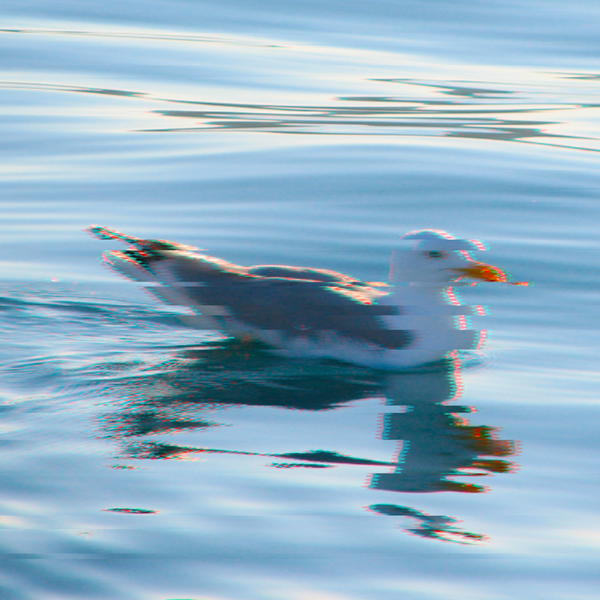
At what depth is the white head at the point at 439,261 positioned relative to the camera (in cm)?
439

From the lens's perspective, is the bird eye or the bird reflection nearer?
the bird reflection

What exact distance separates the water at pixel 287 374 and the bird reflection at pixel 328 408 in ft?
0.05

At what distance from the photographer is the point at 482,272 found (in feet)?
14.3

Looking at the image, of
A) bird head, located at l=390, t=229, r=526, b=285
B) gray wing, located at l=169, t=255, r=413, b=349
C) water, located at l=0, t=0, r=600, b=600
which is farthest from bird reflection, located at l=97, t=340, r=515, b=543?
bird head, located at l=390, t=229, r=526, b=285

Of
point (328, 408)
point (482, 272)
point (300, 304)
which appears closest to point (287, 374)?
point (300, 304)

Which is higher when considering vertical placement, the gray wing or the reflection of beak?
the reflection of beak

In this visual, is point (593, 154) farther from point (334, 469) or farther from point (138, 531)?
point (138, 531)

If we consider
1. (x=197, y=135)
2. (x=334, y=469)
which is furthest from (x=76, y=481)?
(x=197, y=135)

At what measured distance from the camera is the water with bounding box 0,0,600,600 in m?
2.64

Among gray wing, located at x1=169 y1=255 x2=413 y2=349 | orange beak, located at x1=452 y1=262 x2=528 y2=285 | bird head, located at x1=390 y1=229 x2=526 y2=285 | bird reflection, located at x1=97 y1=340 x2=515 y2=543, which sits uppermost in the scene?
bird head, located at x1=390 y1=229 x2=526 y2=285

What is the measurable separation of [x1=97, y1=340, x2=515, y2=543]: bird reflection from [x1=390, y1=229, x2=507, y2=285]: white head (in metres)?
→ 0.43

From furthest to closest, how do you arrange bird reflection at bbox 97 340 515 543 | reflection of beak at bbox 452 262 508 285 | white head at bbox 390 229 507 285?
white head at bbox 390 229 507 285, reflection of beak at bbox 452 262 508 285, bird reflection at bbox 97 340 515 543

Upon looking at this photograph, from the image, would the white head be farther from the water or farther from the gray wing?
the water

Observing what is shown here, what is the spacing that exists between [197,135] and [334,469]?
6.99 meters
